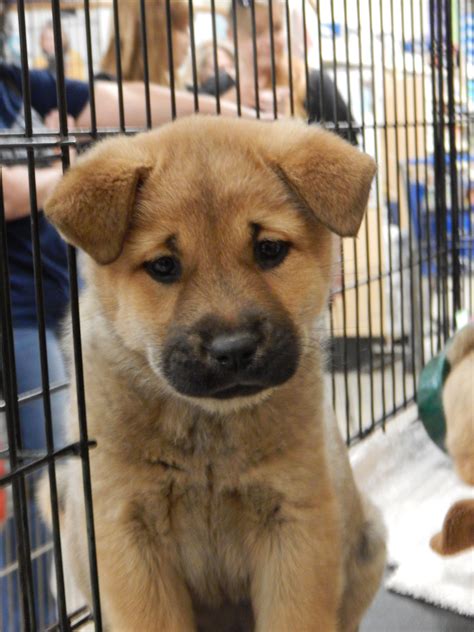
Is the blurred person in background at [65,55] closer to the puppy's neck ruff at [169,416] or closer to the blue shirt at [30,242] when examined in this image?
the blue shirt at [30,242]

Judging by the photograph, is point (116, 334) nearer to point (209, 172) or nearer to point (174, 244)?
point (174, 244)

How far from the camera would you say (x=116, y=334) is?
1359mm

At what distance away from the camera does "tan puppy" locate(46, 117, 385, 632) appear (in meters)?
1.23

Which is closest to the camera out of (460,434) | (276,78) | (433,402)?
(460,434)

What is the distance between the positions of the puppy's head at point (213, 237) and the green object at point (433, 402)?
3.46 feet

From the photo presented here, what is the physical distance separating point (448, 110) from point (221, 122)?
1.91 m

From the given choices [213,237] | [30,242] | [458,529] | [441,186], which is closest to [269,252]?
[213,237]

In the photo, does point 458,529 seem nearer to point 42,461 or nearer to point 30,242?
point 42,461

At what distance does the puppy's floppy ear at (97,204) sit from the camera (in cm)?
121

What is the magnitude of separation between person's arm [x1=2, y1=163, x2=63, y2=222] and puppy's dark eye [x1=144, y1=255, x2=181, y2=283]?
0.56 meters

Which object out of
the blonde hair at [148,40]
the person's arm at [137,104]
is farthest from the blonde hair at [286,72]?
the person's arm at [137,104]

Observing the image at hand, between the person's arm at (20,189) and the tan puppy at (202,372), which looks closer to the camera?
the tan puppy at (202,372)

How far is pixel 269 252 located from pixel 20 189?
2.39ft

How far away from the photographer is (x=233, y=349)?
115cm
